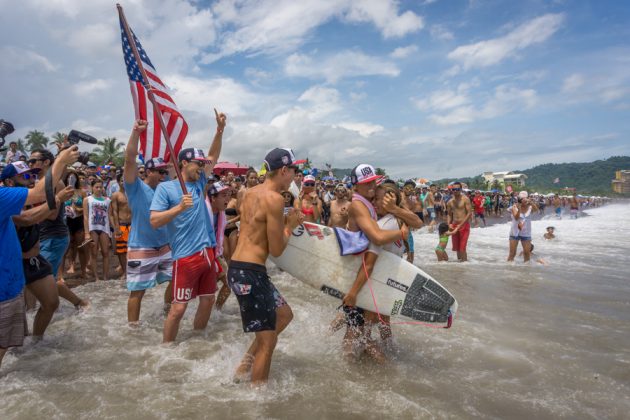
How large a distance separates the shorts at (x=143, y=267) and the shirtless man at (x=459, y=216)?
6.88 m

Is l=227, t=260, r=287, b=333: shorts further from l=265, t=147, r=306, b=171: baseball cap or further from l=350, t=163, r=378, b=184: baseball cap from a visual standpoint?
l=350, t=163, r=378, b=184: baseball cap

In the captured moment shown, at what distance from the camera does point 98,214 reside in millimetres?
7496

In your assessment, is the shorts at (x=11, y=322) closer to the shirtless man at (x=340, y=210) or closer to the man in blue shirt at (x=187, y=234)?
the man in blue shirt at (x=187, y=234)

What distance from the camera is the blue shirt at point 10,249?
2785 millimetres

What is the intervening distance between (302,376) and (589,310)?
4.91 metres

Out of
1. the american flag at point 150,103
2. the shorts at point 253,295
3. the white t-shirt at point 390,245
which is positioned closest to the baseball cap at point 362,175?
the white t-shirt at point 390,245

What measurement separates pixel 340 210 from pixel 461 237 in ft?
11.2

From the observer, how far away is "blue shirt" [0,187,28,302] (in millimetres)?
2785

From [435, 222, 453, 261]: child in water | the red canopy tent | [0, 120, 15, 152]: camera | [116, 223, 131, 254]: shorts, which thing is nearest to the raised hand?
[0, 120, 15, 152]: camera

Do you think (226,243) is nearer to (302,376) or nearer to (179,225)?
(179,225)

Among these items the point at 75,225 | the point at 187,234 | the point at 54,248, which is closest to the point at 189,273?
the point at 187,234

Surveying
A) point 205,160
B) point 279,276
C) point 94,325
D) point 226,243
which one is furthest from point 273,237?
point 279,276

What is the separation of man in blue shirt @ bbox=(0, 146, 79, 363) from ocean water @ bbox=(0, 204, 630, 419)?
1.89ft

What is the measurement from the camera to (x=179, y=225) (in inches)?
155
